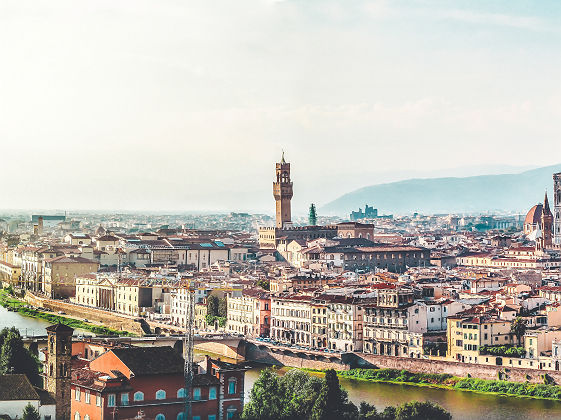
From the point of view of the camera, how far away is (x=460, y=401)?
77.0 ft

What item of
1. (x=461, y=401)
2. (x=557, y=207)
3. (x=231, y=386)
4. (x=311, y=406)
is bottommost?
(x=461, y=401)

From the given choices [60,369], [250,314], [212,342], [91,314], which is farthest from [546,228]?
[60,369]

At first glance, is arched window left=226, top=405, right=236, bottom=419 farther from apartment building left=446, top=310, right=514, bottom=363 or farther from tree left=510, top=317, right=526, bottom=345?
tree left=510, top=317, right=526, bottom=345

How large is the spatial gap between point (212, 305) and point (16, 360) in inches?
532

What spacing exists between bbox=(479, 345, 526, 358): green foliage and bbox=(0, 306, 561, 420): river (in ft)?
5.26

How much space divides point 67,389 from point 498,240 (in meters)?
56.0

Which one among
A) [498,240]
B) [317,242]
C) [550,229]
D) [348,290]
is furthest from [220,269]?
[498,240]

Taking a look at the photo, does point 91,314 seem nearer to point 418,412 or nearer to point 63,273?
point 63,273

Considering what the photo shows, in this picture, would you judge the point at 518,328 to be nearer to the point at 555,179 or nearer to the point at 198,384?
the point at 198,384

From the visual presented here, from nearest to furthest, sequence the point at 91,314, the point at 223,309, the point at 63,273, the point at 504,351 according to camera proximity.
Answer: the point at 504,351 < the point at 223,309 < the point at 91,314 < the point at 63,273

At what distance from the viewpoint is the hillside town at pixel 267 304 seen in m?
18.2

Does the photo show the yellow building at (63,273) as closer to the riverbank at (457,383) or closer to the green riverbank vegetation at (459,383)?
the riverbank at (457,383)

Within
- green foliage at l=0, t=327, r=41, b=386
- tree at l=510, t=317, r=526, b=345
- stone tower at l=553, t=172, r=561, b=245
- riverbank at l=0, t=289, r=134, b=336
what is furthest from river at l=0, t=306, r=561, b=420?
stone tower at l=553, t=172, r=561, b=245

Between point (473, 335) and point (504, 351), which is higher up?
point (473, 335)
